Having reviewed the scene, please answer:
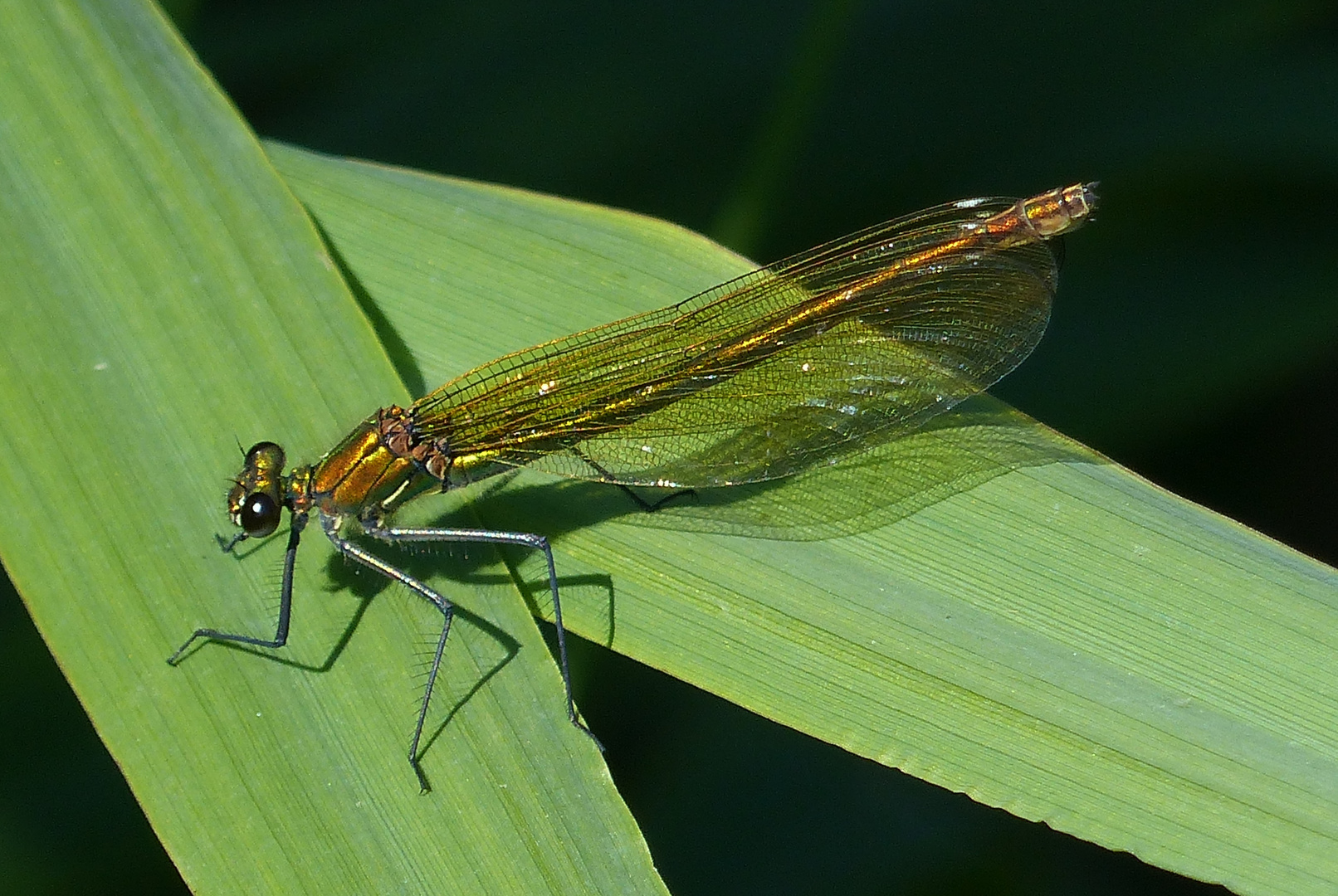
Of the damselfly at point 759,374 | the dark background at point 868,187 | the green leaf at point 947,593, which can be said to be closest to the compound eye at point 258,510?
the damselfly at point 759,374

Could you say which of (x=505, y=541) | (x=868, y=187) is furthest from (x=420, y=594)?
(x=868, y=187)

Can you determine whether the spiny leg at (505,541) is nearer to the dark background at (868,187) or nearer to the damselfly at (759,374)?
the damselfly at (759,374)

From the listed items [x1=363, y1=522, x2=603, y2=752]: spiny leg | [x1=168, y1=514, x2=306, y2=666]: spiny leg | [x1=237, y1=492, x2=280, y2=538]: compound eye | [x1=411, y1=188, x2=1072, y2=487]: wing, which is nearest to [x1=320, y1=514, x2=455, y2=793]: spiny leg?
[x1=363, y1=522, x2=603, y2=752]: spiny leg

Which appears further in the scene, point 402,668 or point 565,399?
point 565,399

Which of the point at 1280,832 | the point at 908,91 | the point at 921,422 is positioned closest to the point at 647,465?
the point at 921,422

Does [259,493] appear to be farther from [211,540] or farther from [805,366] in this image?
[805,366]

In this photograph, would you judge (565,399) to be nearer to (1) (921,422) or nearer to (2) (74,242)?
(1) (921,422)

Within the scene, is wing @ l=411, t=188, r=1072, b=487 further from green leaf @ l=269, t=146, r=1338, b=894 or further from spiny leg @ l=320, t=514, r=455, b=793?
spiny leg @ l=320, t=514, r=455, b=793
